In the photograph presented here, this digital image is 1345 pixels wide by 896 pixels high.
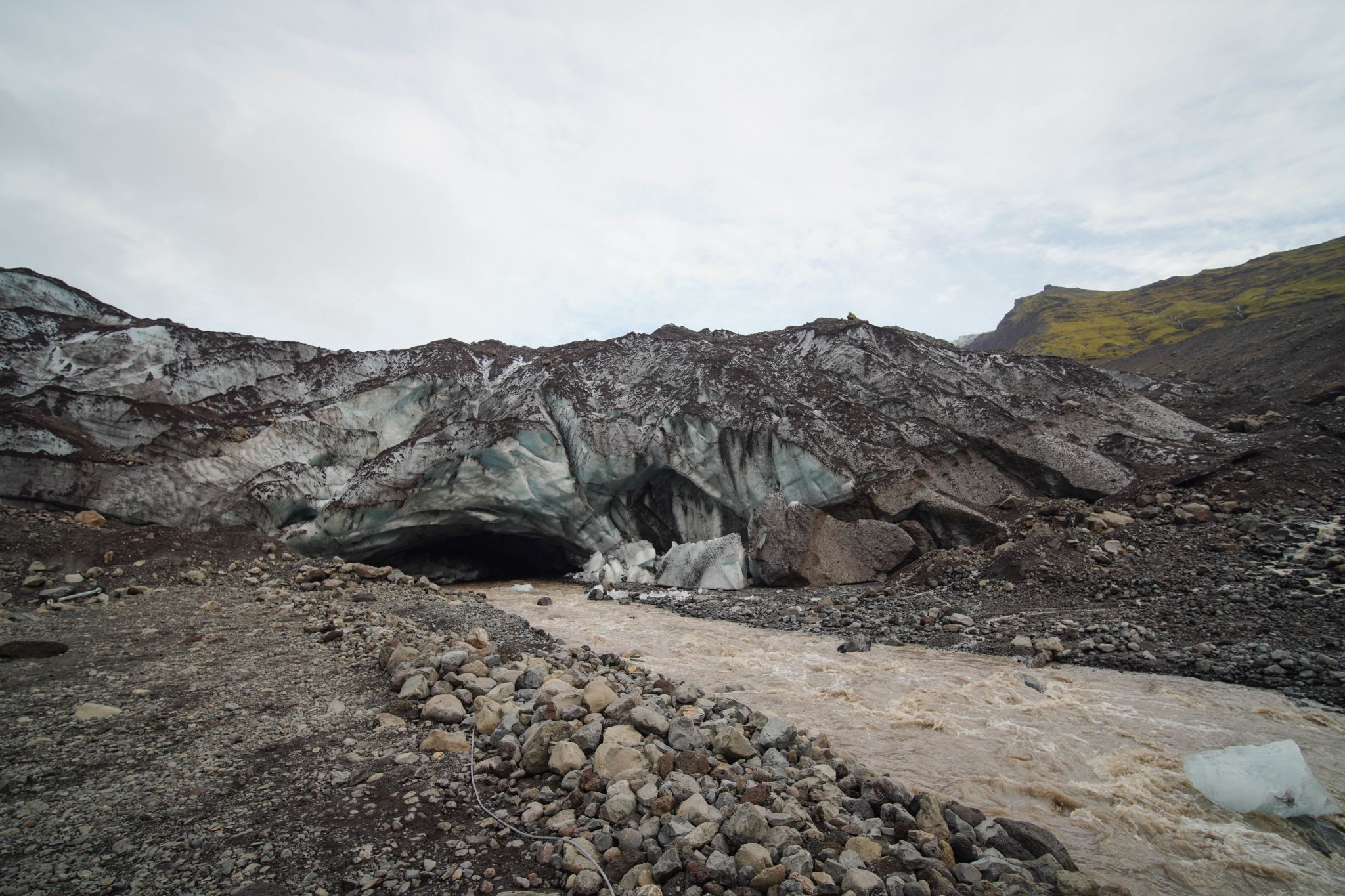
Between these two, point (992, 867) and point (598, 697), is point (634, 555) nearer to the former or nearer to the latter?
point (598, 697)

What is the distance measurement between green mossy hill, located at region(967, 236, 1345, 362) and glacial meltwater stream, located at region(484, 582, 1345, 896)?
145 feet

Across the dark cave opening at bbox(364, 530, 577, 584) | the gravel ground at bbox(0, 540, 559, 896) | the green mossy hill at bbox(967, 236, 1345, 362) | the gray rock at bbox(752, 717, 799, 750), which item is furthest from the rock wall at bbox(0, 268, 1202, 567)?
the green mossy hill at bbox(967, 236, 1345, 362)

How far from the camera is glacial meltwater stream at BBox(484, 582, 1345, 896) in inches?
152

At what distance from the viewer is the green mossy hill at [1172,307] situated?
51438 mm

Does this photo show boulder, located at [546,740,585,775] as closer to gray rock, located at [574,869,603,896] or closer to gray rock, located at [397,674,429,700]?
gray rock, located at [574,869,603,896]

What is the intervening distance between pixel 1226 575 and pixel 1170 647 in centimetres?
278

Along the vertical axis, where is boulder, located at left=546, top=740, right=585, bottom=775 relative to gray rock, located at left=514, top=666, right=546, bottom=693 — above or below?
above

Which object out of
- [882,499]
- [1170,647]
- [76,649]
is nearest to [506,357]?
[882,499]

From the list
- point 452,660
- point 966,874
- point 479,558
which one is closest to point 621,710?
point 452,660

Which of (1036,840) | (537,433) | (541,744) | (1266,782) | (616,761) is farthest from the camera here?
(537,433)

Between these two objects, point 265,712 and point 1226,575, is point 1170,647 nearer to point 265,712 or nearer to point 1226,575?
point 1226,575

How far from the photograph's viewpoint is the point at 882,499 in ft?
57.5

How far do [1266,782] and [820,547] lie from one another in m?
12.0

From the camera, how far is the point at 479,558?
2659cm
